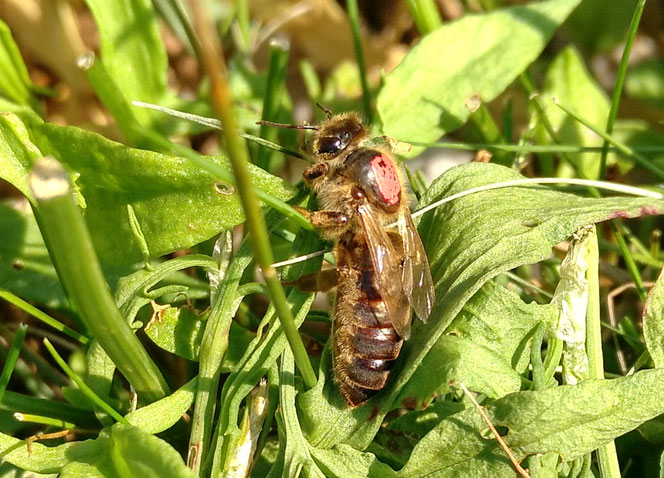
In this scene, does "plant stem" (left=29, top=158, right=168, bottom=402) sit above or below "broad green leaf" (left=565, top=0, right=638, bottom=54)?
below

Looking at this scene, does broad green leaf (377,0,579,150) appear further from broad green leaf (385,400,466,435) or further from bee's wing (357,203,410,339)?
broad green leaf (385,400,466,435)

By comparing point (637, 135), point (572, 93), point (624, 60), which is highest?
point (572, 93)

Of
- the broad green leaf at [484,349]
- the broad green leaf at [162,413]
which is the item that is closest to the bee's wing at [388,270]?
the broad green leaf at [484,349]

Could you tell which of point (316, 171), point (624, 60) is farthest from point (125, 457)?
point (624, 60)

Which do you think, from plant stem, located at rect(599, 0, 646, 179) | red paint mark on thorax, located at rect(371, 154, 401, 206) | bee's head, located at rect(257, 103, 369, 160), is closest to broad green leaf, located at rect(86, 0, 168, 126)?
bee's head, located at rect(257, 103, 369, 160)

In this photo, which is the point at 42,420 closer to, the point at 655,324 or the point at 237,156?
the point at 237,156

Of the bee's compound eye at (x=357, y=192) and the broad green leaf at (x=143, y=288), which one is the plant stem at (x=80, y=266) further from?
the bee's compound eye at (x=357, y=192)
